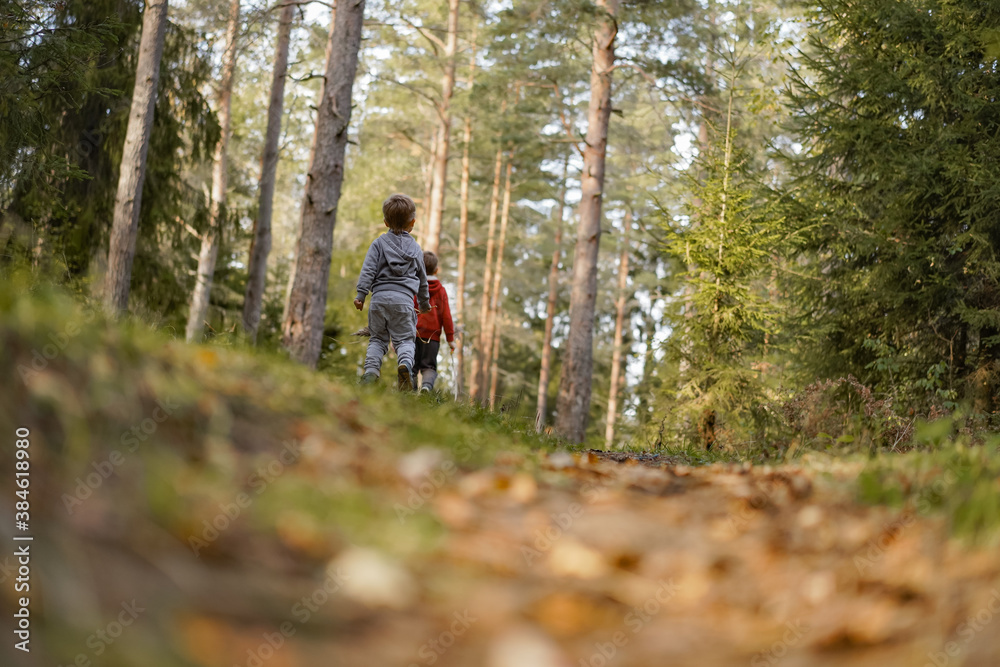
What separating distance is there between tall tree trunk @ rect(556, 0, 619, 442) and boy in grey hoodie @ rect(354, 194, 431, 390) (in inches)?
227

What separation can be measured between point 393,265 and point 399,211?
1.85 feet

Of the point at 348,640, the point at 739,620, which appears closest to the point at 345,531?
the point at 348,640

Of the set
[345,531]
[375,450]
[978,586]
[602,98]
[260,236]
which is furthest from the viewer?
[260,236]

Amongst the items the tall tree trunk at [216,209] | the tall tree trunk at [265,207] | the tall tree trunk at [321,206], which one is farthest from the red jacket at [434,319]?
the tall tree trunk at [265,207]

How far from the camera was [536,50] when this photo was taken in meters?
18.5

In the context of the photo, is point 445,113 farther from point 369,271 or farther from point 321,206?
point 369,271

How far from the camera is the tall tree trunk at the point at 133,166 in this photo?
9.99 meters

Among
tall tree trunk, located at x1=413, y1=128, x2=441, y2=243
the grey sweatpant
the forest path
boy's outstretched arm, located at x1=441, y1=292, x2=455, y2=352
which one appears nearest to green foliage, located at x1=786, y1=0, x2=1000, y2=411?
boy's outstretched arm, located at x1=441, y1=292, x2=455, y2=352

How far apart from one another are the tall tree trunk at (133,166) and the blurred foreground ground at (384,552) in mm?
7906

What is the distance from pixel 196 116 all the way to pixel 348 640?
14.2 m

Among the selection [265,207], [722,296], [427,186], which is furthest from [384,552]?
[427,186]

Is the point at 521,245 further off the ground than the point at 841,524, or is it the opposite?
the point at 521,245

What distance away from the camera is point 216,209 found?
15.8 m

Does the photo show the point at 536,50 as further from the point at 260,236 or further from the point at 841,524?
the point at 841,524
